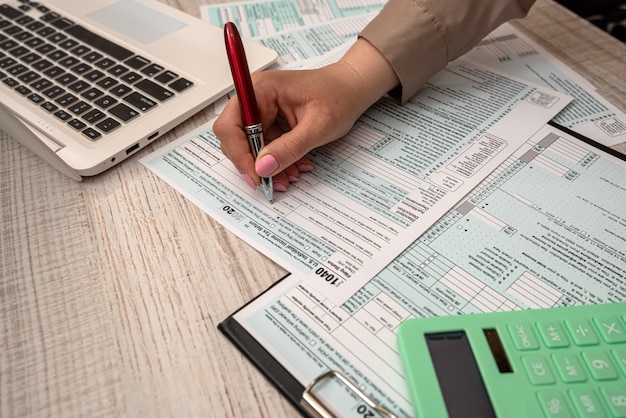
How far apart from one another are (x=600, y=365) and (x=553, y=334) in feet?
0.11

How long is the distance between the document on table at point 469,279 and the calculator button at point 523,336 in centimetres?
4

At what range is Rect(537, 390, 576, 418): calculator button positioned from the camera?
0.98ft

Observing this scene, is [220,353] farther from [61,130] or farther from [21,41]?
[21,41]

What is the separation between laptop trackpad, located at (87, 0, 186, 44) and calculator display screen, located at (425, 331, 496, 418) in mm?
555

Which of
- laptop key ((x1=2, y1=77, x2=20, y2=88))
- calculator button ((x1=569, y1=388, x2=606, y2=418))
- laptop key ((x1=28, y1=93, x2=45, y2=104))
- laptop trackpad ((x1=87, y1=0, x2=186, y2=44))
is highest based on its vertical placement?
calculator button ((x1=569, y1=388, x2=606, y2=418))

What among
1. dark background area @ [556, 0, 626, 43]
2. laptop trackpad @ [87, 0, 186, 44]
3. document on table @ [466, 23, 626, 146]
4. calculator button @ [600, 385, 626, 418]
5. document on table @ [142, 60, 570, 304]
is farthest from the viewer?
dark background area @ [556, 0, 626, 43]

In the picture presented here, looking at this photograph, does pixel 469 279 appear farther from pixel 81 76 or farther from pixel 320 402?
pixel 81 76

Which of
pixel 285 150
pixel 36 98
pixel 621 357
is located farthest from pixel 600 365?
pixel 36 98

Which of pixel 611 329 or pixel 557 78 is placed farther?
pixel 557 78

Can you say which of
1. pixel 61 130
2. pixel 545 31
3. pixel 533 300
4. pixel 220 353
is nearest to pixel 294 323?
pixel 220 353

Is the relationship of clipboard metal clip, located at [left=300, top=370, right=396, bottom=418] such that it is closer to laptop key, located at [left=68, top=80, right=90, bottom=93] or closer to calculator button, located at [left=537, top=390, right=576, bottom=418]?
calculator button, located at [left=537, top=390, right=576, bottom=418]

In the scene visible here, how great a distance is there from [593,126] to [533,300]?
26 cm

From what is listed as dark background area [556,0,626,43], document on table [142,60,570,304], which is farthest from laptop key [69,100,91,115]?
dark background area [556,0,626,43]

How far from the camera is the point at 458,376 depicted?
324 millimetres
